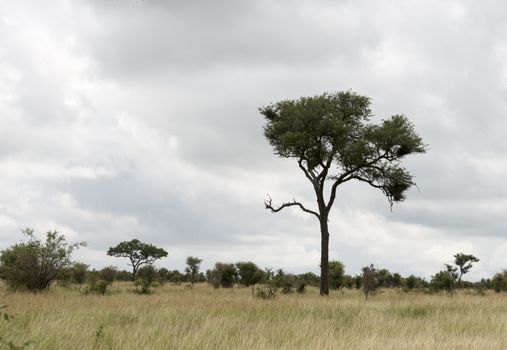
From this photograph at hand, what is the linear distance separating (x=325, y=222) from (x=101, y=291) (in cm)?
1211

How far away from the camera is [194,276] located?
62.5 meters

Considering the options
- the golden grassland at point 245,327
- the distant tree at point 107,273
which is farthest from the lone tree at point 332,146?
the distant tree at point 107,273

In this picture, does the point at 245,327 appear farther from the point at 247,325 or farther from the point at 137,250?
the point at 137,250

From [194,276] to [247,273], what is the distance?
16.9 m

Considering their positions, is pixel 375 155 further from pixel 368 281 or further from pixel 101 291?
pixel 101 291

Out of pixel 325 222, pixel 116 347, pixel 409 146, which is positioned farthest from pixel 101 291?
pixel 116 347

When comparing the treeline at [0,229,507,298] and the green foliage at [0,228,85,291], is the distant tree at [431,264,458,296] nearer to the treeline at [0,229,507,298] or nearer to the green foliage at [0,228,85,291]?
the treeline at [0,229,507,298]

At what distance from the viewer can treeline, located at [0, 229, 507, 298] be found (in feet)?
89.3

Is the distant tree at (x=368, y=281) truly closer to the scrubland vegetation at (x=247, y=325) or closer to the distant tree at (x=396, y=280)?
the scrubland vegetation at (x=247, y=325)

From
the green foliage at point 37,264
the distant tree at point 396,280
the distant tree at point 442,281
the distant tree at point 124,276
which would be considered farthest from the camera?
the distant tree at point 124,276

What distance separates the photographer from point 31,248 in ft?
89.9

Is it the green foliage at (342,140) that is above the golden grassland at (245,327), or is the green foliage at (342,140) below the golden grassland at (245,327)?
above

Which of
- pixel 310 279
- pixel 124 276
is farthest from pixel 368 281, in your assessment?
pixel 124 276

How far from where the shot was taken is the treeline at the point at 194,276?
27219mm
